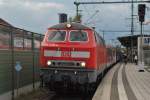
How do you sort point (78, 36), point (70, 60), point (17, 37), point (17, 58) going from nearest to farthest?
point (17, 58), point (17, 37), point (70, 60), point (78, 36)

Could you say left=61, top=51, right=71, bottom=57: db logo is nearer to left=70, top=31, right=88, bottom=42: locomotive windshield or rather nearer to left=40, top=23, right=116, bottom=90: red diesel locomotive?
left=40, top=23, right=116, bottom=90: red diesel locomotive

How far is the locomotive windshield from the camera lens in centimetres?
1836

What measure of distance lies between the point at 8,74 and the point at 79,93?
5907mm

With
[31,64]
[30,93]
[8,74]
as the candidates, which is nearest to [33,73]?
[31,64]

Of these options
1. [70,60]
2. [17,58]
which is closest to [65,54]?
[70,60]

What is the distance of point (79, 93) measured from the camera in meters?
20.8

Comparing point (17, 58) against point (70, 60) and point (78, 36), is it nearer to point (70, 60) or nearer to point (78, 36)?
point (70, 60)

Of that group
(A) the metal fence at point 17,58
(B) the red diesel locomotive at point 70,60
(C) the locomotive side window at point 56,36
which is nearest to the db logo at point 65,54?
(B) the red diesel locomotive at point 70,60

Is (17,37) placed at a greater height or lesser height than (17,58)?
greater

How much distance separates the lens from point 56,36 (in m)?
18.6

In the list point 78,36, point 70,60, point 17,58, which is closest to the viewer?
point 17,58

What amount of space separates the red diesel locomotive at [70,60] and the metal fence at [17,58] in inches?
34.2

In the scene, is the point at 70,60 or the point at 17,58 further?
the point at 70,60

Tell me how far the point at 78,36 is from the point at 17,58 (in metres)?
2.96
